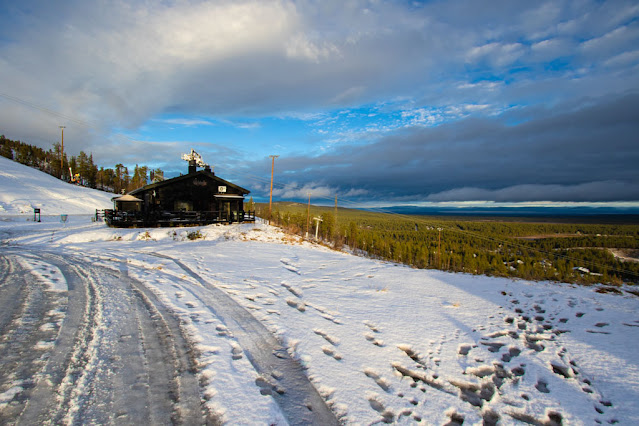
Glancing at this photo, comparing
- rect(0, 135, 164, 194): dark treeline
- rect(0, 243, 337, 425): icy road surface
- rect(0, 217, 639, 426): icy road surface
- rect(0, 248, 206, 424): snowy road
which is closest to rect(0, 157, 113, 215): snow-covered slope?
rect(0, 135, 164, 194): dark treeline

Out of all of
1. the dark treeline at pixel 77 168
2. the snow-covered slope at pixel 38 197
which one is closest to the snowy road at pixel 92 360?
the snow-covered slope at pixel 38 197

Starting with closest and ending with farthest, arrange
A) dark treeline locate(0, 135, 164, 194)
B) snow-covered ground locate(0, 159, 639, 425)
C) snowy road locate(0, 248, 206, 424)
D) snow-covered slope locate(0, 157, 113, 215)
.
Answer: snowy road locate(0, 248, 206, 424), snow-covered ground locate(0, 159, 639, 425), snow-covered slope locate(0, 157, 113, 215), dark treeline locate(0, 135, 164, 194)

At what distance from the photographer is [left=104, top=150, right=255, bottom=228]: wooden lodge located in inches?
1011

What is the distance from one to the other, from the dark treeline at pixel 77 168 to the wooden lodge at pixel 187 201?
49746 millimetres

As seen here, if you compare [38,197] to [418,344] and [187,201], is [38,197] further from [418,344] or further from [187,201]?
[418,344]

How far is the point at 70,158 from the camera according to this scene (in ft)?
249

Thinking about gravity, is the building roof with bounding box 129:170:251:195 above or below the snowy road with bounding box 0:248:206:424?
above

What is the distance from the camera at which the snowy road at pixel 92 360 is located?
2682 millimetres

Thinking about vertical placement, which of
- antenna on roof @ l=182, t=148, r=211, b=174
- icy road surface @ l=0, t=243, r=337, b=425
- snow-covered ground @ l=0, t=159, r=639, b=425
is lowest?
snow-covered ground @ l=0, t=159, r=639, b=425

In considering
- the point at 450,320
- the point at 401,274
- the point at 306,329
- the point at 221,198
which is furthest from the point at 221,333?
the point at 221,198

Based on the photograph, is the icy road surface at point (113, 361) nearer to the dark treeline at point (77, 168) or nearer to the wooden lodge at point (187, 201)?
the wooden lodge at point (187, 201)

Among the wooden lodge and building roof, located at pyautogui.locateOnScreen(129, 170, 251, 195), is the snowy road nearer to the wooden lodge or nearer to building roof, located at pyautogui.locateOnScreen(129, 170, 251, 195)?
the wooden lodge

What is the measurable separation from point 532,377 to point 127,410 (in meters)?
5.50

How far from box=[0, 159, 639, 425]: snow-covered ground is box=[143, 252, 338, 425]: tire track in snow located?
11 cm
